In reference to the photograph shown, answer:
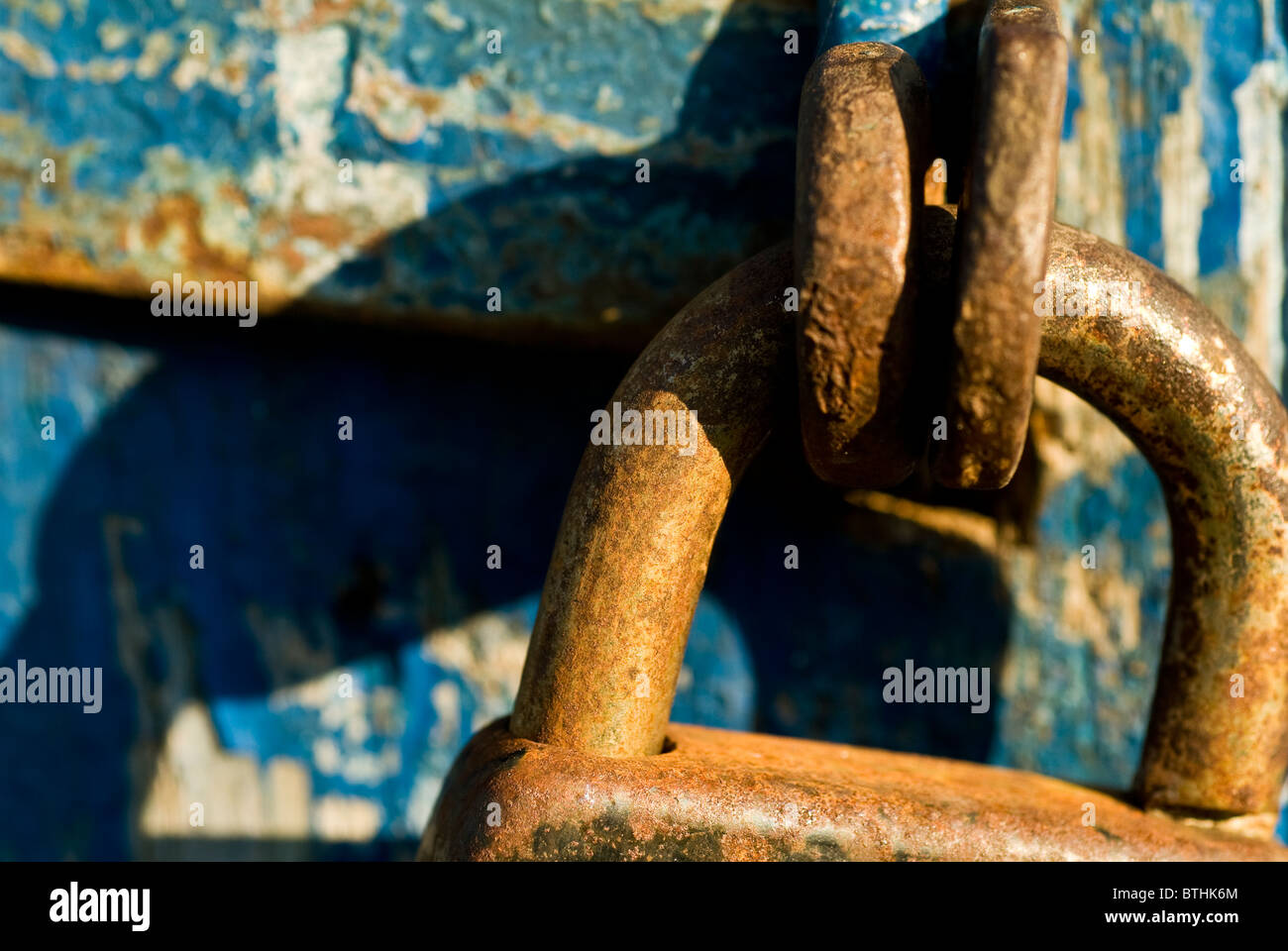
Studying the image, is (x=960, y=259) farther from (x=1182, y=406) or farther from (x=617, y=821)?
(x=617, y=821)

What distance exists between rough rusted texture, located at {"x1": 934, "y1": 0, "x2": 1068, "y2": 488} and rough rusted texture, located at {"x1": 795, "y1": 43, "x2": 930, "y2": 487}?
0.03m

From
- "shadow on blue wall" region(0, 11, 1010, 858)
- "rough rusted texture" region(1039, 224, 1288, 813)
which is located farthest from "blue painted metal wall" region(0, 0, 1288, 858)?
"rough rusted texture" region(1039, 224, 1288, 813)

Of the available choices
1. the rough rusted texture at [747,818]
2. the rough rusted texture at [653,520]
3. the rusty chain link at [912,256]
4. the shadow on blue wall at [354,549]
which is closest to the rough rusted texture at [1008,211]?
the rusty chain link at [912,256]

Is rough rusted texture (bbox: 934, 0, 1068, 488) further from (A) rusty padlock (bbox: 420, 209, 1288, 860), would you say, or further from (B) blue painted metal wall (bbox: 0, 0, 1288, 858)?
(B) blue painted metal wall (bbox: 0, 0, 1288, 858)

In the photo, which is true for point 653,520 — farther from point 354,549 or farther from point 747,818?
point 354,549

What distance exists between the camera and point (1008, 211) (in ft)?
1.27

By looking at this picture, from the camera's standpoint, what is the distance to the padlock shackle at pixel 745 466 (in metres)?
0.48

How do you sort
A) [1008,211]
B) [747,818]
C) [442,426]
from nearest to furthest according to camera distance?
[1008,211] → [747,818] → [442,426]

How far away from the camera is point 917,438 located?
448mm

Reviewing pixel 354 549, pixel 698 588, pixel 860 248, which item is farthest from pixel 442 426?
pixel 860 248

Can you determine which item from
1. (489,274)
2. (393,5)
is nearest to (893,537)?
(489,274)

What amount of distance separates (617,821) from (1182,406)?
13.6 inches

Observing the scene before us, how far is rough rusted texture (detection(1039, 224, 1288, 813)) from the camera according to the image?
1.57 feet

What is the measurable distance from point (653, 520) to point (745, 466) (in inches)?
2.3
